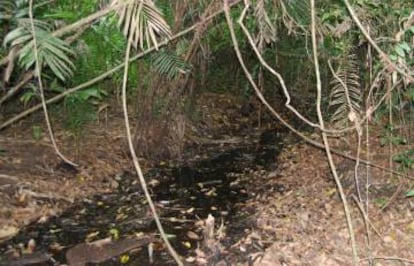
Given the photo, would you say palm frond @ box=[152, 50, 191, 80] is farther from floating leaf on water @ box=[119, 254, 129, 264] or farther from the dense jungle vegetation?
floating leaf on water @ box=[119, 254, 129, 264]

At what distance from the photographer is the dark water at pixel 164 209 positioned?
3990 millimetres

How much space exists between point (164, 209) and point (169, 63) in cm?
128

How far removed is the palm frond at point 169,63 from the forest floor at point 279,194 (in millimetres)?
1069

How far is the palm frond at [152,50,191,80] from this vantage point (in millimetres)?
4910

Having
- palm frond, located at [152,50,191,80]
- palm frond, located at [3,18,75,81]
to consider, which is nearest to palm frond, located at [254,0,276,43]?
palm frond, located at [152,50,191,80]

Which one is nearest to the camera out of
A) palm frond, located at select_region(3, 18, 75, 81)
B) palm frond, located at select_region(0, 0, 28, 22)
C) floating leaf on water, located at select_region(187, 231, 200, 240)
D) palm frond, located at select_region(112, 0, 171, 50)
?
palm frond, located at select_region(112, 0, 171, 50)

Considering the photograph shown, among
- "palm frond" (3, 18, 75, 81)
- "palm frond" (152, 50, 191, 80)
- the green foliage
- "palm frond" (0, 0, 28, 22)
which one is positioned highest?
"palm frond" (0, 0, 28, 22)

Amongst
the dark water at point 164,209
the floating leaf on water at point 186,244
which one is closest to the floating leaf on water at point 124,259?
the dark water at point 164,209

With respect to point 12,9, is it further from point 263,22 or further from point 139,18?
point 263,22

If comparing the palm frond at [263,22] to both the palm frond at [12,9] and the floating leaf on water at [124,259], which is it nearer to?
the palm frond at [12,9]

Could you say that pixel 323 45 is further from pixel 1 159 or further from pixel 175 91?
pixel 1 159

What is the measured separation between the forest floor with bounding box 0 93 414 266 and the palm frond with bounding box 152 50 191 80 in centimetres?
107

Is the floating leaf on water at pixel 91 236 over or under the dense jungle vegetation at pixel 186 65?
under

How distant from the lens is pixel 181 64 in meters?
4.88
